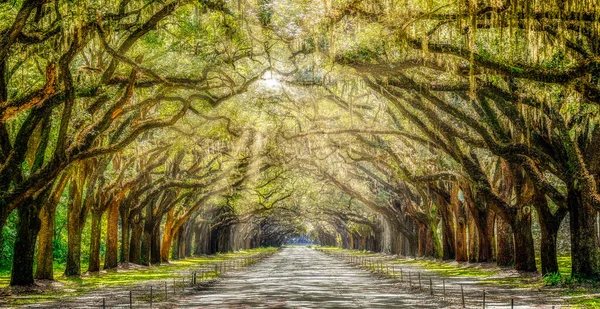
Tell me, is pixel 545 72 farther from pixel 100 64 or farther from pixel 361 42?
pixel 100 64

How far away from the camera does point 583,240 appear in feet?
69.8

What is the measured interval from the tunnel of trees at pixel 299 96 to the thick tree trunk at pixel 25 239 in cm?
5

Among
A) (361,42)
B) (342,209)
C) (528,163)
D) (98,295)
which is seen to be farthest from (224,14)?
(342,209)

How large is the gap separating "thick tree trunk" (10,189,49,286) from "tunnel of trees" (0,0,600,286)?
0.05m

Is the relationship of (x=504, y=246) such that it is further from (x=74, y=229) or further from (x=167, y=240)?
(x=167, y=240)

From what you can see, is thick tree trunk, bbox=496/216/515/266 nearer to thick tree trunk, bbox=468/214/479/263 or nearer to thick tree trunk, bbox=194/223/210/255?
thick tree trunk, bbox=468/214/479/263

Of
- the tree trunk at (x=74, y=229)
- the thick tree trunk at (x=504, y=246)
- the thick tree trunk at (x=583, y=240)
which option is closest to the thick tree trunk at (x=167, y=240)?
the tree trunk at (x=74, y=229)

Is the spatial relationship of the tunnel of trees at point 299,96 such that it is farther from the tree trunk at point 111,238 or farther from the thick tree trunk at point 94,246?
the thick tree trunk at point 94,246

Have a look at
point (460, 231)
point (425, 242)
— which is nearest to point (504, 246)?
point (460, 231)

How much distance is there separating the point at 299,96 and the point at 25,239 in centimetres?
1258

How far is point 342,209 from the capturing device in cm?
7400

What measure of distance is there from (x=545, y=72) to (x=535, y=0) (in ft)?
7.01

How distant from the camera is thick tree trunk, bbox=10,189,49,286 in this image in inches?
888

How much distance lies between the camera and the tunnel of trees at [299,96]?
1577cm
